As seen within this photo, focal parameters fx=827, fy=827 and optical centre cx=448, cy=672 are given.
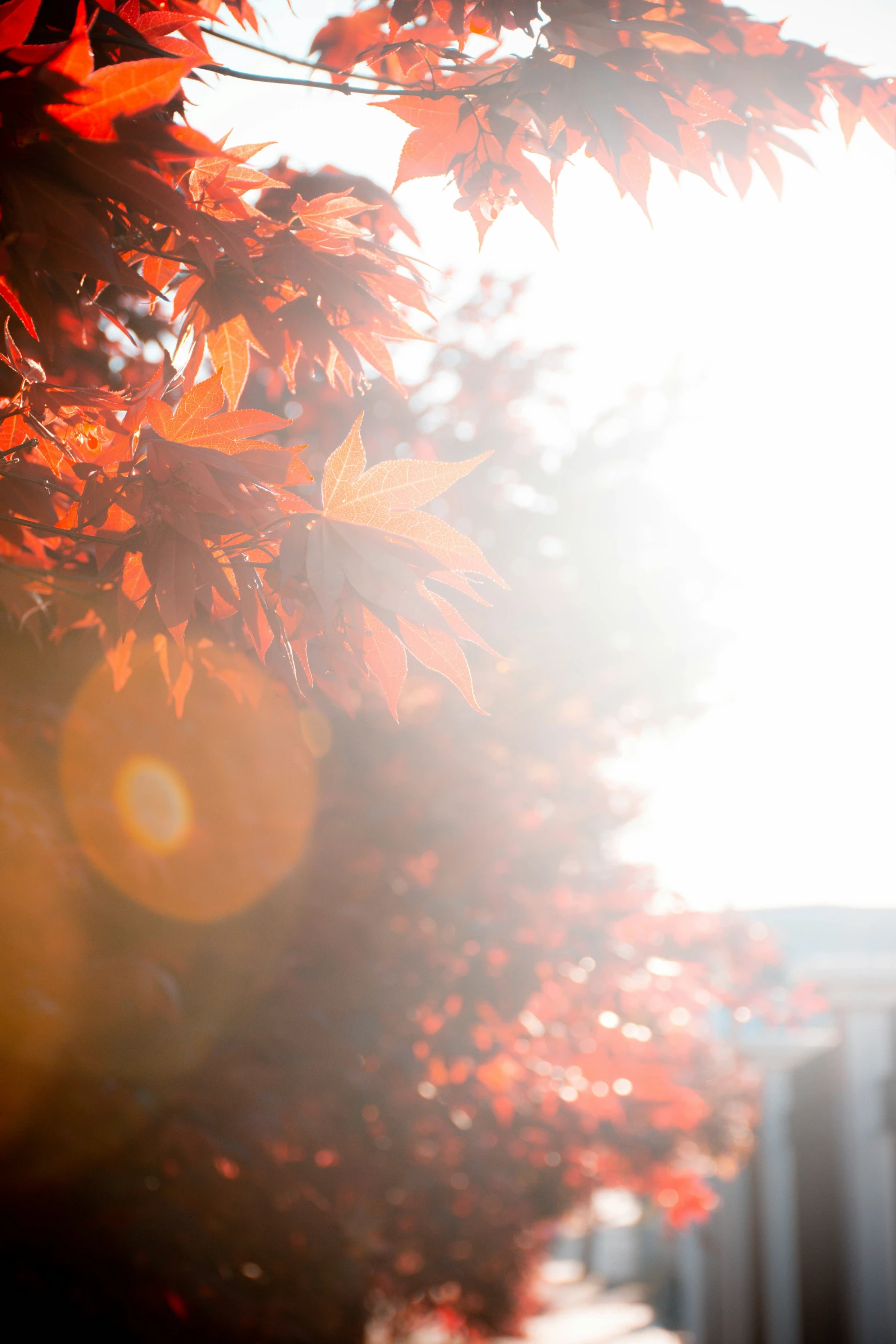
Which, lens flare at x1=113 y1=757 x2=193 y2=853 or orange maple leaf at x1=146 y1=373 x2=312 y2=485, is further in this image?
lens flare at x1=113 y1=757 x2=193 y2=853

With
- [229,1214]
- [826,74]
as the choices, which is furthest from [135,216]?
[229,1214]

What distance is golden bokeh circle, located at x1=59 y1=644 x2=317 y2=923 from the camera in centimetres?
304

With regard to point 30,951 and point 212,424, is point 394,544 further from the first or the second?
point 30,951

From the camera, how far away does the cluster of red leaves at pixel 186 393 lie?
117cm

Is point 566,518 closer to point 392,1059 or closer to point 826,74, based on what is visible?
point 392,1059

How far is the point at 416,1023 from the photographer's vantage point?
15.1ft

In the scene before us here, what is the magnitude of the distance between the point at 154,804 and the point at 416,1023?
212 cm

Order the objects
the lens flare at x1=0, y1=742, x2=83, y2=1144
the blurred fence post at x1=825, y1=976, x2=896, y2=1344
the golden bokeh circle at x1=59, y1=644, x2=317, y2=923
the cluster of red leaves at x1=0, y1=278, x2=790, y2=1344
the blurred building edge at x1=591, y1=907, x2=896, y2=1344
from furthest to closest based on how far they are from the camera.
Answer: the blurred building edge at x1=591, y1=907, x2=896, y2=1344 → the blurred fence post at x1=825, y1=976, x2=896, y2=1344 → the golden bokeh circle at x1=59, y1=644, x2=317, y2=923 → the cluster of red leaves at x1=0, y1=278, x2=790, y2=1344 → the lens flare at x1=0, y1=742, x2=83, y2=1144

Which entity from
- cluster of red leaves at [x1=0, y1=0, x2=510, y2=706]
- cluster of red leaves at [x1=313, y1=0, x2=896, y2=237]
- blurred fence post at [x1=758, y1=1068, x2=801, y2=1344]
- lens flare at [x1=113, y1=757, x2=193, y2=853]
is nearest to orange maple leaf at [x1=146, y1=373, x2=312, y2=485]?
cluster of red leaves at [x1=0, y1=0, x2=510, y2=706]

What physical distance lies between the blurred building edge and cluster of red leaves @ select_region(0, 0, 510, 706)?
264 inches

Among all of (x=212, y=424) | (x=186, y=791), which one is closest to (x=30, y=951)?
(x=186, y=791)

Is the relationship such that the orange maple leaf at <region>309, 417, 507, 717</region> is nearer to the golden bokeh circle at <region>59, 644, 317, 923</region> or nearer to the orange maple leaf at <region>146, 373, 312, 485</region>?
the orange maple leaf at <region>146, 373, 312, 485</region>

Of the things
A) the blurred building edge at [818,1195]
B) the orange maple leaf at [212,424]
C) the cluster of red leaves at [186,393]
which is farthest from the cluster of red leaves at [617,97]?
the blurred building edge at [818,1195]

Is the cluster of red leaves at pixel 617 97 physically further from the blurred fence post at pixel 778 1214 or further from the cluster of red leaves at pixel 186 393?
the blurred fence post at pixel 778 1214
